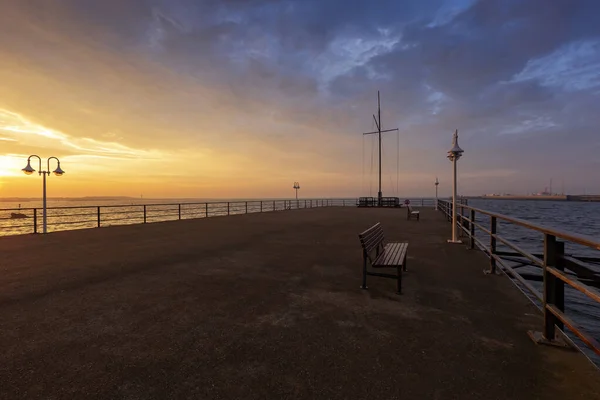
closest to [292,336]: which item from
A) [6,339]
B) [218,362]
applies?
[218,362]

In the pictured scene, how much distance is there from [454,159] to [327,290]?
6.56 meters

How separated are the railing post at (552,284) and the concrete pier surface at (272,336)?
0.27 meters

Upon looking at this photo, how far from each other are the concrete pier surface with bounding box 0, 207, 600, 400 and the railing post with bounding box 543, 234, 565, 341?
27 cm

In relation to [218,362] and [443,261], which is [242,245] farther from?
[218,362]

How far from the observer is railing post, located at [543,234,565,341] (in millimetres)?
2959

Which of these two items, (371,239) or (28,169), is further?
(28,169)

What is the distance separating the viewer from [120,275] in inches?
220

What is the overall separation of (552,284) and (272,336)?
9.61ft

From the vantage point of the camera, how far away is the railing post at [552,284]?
296cm

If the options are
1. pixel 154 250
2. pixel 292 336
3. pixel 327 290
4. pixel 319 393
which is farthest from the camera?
pixel 154 250

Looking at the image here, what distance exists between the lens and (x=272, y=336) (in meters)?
3.21

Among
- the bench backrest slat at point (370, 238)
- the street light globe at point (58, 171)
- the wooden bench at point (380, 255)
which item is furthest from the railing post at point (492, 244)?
the street light globe at point (58, 171)

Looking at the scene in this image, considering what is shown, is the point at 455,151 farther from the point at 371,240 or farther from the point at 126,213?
the point at 126,213

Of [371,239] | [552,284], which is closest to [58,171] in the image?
[371,239]
